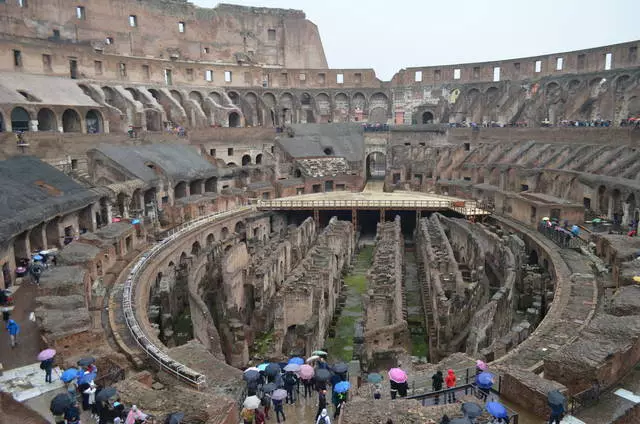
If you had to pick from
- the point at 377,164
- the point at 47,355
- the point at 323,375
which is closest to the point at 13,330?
the point at 47,355

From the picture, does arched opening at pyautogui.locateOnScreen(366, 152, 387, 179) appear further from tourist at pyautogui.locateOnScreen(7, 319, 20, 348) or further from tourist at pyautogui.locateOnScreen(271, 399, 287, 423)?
tourist at pyautogui.locateOnScreen(271, 399, 287, 423)

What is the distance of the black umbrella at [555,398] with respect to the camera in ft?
29.8

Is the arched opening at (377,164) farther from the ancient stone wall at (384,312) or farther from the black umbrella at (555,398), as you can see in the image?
the black umbrella at (555,398)

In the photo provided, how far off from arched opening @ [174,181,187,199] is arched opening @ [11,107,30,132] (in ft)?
36.3

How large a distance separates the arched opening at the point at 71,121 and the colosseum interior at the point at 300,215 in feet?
0.99

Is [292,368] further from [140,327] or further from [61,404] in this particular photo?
[140,327]

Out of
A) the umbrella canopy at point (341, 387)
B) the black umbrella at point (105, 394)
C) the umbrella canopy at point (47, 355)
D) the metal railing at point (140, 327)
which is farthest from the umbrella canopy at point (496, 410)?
the umbrella canopy at point (47, 355)

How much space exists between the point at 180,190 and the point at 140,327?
77.5 ft

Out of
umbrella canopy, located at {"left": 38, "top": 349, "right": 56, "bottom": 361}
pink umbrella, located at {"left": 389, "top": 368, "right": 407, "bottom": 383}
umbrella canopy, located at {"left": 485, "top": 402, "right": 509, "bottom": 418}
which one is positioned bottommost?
pink umbrella, located at {"left": 389, "top": 368, "right": 407, "bottom": 383}

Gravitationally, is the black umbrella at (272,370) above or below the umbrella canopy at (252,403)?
below

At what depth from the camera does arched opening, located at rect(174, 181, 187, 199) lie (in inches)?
1469

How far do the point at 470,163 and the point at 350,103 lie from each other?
64.7ft

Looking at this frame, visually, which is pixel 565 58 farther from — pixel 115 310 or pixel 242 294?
pixel 115 310

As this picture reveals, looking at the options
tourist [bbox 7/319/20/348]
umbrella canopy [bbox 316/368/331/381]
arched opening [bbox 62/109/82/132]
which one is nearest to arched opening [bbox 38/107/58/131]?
arched opening [bbox 62/109/82/132]
